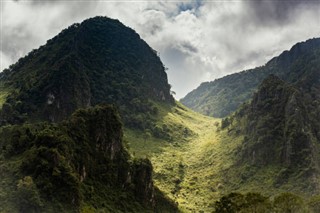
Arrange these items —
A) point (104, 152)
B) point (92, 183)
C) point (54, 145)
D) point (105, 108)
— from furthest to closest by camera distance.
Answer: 1. point (105, 108)
2. point (104, 152)
3. point (92, 183)
4. point (54, 145)

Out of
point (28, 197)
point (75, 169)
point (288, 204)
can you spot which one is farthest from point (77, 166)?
point (288, 204)

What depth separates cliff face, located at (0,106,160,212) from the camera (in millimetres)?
107875

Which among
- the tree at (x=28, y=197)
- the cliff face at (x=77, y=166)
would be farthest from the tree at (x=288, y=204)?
the tree at (x=28, y=197)

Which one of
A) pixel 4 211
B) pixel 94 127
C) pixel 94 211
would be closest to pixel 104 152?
pixel 94 127

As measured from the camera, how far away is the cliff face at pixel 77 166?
354 feet

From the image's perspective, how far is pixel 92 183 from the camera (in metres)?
132

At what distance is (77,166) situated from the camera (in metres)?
127

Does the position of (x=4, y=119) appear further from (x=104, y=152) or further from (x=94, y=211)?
(x=94, y=211)

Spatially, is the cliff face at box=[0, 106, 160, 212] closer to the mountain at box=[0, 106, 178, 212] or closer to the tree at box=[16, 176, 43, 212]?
the mountain at box=[0, 106, 178, 212]

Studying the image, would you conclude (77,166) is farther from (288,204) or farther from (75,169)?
(288,204)

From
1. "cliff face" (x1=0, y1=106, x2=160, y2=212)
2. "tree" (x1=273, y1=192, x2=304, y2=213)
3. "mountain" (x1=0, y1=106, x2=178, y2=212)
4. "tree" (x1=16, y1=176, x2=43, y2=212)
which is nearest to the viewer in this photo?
"tree" (x1=273, y1=192, x2=304, y2=213)

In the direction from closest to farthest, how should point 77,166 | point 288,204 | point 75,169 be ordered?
1. point 288,204
2. point 75,169
3. point 77,166

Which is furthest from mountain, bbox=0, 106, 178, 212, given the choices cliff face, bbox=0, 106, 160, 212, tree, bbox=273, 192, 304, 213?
tree, bbox=273, 192, 304, 213

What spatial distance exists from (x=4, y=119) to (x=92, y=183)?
76.6m
